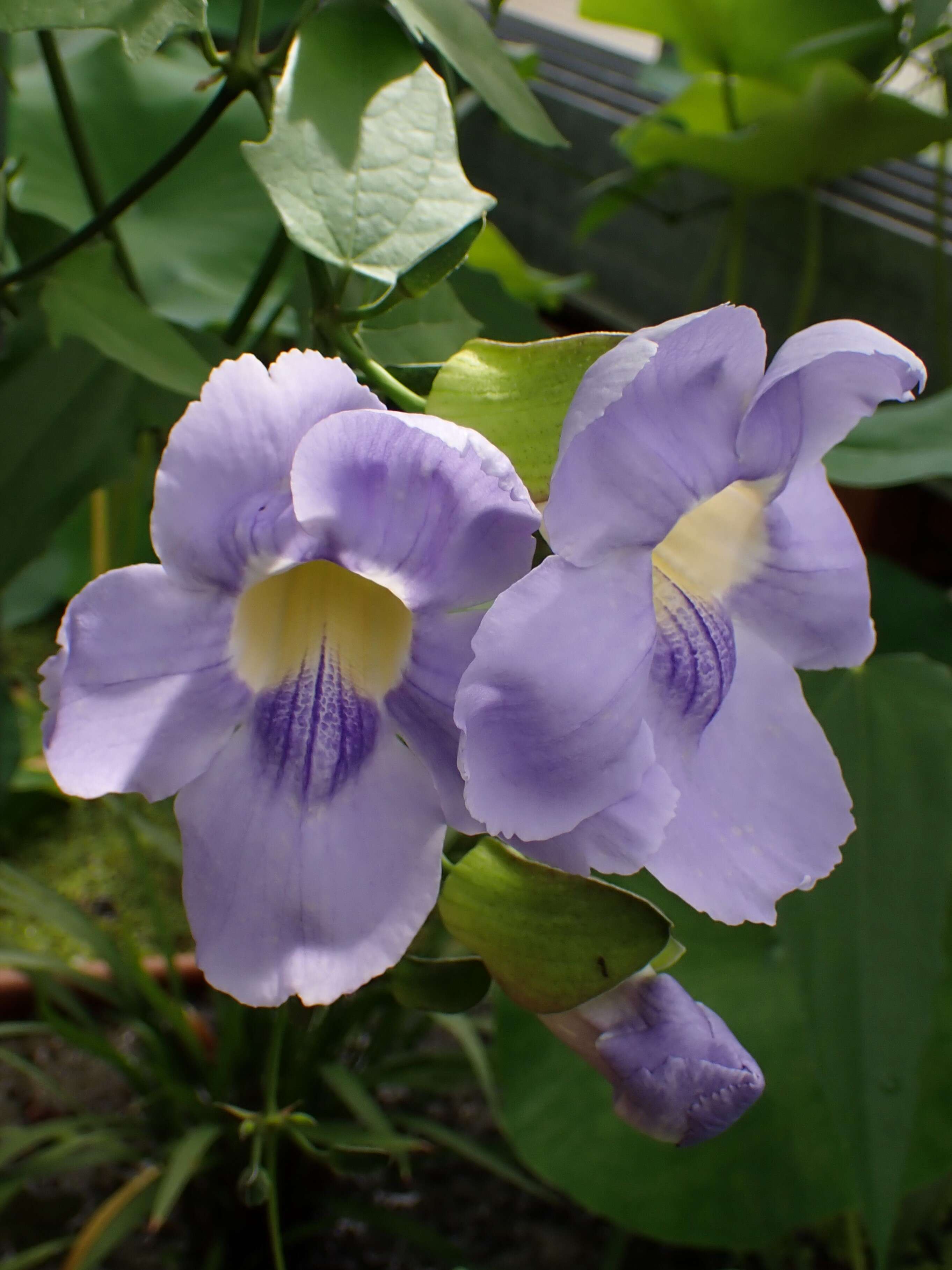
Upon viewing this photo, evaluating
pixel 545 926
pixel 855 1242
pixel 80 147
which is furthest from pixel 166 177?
pixel 855 1242

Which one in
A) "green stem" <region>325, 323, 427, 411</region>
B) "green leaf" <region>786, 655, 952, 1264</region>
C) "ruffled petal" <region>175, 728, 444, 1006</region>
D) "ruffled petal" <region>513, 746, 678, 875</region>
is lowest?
"green leaf" <region>786, 655, 952, 1264</region>

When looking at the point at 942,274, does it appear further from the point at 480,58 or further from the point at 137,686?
the point at 137,686

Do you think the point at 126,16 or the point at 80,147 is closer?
the point at 126,16

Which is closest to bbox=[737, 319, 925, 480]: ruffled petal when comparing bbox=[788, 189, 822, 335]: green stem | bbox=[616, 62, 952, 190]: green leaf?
bbox=[616, 62, 952, 190]: green leaf

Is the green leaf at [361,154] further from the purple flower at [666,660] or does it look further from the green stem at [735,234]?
the green stem at [735,234]

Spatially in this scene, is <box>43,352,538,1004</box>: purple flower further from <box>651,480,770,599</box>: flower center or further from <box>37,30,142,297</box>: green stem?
<box>37,30,142,297</box>: green stem

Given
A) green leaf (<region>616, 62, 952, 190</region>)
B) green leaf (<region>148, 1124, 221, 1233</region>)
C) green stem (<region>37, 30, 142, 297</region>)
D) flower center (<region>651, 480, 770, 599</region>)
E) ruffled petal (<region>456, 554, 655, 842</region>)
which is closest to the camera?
ruffled petal (<region>456, 554, 655, 842</region>)

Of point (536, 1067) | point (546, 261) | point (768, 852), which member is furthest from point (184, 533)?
point (546, 261)
